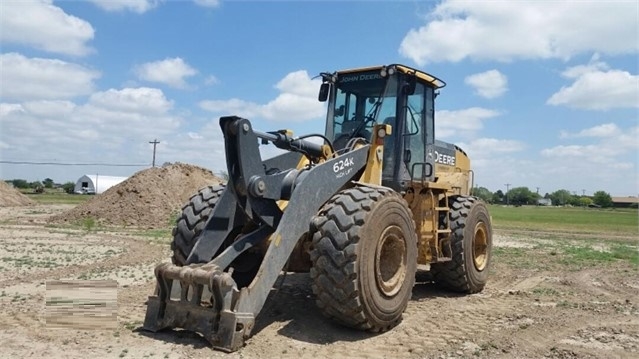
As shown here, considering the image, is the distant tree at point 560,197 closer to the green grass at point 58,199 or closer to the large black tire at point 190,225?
the green grass at point 58,199

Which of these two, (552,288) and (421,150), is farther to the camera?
(552,288)

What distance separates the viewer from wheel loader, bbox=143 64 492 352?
5379mm

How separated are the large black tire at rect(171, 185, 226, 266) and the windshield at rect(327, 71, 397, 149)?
231 cm

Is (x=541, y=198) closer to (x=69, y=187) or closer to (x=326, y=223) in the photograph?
(x=69, y=187)

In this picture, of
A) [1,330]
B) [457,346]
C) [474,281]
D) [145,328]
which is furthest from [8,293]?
[474,281]

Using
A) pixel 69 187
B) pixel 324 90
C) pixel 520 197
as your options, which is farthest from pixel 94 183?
pixel 520 197

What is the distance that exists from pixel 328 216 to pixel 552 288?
19.4 feet

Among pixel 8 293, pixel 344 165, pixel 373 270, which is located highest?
pixel 344 165

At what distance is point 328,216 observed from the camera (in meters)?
5.80

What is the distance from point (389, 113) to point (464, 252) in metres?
2.61

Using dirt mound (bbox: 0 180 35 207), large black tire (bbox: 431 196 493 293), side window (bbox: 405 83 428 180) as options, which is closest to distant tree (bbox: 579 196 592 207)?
dirt mound (bbox: 0 180 35 207)

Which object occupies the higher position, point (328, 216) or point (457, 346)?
point (328, 216)

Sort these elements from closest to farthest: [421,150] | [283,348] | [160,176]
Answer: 1. [283,348]
2. [421,150]
3. [160,176]

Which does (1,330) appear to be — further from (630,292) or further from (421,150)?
(630,292)
